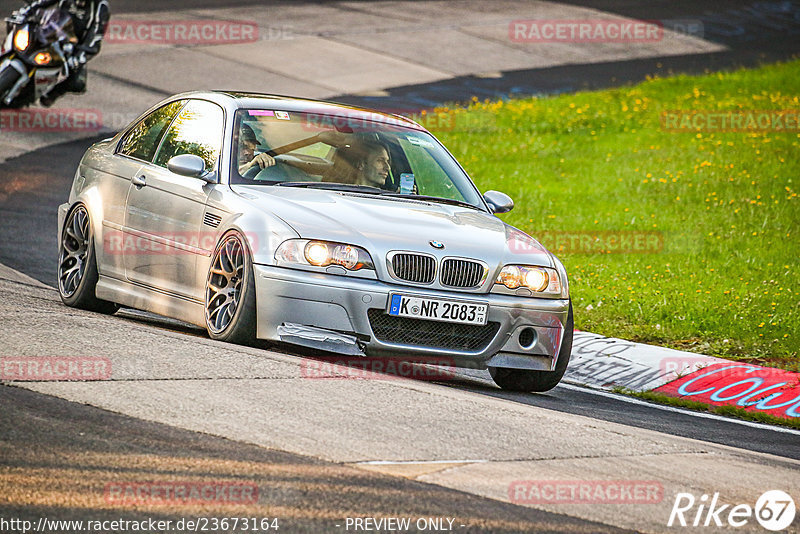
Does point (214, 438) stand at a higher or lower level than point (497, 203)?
lower

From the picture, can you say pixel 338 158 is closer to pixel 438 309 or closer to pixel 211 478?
pixel 438 309

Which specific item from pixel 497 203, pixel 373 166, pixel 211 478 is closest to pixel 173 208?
pixel 373 166

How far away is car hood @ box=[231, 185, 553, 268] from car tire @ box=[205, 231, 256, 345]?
12.3 inches

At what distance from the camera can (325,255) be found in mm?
7539

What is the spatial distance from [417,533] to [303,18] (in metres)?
29.0

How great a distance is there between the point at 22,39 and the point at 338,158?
465 inches

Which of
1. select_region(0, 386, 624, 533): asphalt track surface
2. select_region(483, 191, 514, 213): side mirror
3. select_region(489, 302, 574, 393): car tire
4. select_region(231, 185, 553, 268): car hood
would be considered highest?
select_region(231, 185, 553, 268): car hood

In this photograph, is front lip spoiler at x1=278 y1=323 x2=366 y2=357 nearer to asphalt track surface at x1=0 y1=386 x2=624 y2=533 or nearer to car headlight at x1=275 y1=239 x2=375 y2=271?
car headlight at x1=275 y1=239 x2=375 y2=271

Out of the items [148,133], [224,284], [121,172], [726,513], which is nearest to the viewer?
[726,513]

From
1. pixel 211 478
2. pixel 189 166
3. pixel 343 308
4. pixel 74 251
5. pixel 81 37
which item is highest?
pixel 189 166

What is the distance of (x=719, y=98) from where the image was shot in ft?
82.1

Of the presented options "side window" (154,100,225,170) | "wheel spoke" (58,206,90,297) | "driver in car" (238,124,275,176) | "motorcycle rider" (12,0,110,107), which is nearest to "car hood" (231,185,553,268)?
"driver in car" (238,124,275,176)

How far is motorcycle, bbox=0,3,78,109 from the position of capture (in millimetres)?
19188

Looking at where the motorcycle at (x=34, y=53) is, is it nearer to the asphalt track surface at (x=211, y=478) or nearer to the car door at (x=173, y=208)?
the car door at (x=173, y=208)
